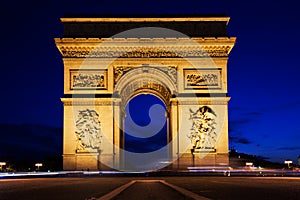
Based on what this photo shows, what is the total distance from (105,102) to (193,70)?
6.25 m

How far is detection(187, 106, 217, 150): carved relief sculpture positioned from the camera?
34.8m

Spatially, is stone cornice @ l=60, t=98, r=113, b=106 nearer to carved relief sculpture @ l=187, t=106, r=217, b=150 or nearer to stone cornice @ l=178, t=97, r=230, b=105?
stone cornice @ l=178, t=97, r=230, b=105

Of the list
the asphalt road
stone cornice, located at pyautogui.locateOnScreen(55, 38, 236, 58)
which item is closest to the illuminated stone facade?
stone cornice, located at pyautogui.locateOnScreen(55, 38, 236, 58)

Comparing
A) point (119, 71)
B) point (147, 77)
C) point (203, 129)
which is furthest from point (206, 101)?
point (119, 71)

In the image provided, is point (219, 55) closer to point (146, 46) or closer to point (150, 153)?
point (146, 46)

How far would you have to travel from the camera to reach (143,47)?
35.9m

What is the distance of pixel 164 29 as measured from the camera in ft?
117

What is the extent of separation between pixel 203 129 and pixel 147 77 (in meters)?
5.19

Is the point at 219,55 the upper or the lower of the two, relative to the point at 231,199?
upper

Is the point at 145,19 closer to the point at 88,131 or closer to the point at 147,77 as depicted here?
the point at 147,77

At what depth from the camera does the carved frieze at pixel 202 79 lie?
117 feet

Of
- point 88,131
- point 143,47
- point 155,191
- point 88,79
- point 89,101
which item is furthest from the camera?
point 143,47

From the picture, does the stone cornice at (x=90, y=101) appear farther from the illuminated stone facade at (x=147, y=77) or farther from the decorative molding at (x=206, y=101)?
the decorative molding at (x=206, y=101)

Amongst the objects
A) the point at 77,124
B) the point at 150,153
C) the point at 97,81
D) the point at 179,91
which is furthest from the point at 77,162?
the point at 150,153
